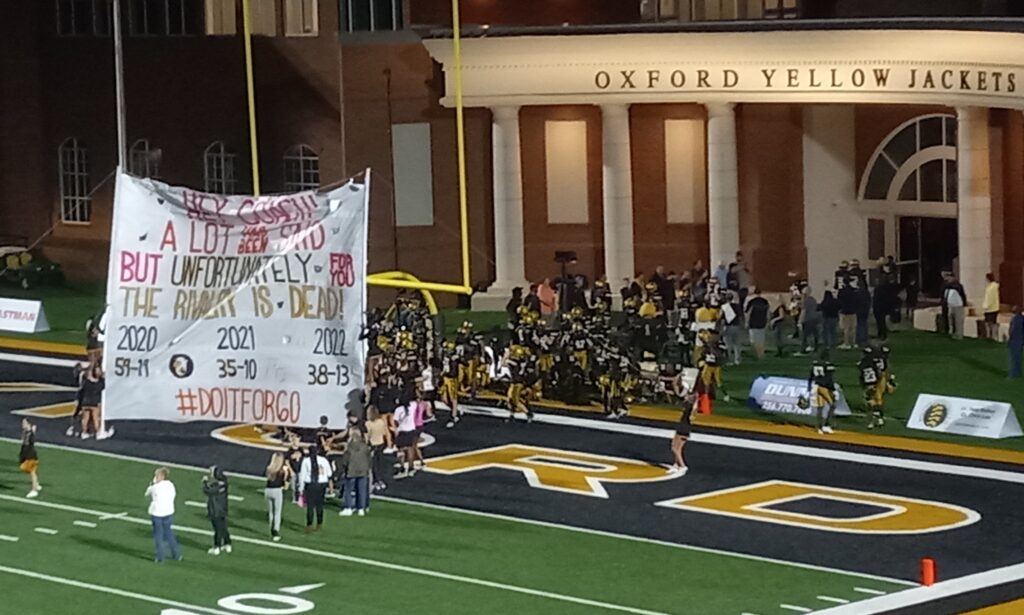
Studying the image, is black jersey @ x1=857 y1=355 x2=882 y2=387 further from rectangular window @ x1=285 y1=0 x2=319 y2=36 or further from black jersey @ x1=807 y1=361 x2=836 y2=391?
rectangular window @ x1=285 y1=0 x2=319 y2=36

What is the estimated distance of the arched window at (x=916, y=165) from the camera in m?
45.1

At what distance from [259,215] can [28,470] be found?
11.5m

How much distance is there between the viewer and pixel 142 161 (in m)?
54.0

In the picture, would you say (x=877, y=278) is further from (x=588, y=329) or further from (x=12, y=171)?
(x=12, y=171)

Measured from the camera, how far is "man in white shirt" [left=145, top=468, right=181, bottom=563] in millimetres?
27656

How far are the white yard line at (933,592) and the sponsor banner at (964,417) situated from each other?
760 centimetres

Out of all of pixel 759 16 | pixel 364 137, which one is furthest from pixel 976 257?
pixel 364 137

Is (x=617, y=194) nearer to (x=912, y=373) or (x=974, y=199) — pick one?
(x=974, y=199)

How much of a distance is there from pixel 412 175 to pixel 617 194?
4.69m

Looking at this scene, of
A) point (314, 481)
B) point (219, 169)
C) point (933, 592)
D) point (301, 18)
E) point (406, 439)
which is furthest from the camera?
point (219, 169)

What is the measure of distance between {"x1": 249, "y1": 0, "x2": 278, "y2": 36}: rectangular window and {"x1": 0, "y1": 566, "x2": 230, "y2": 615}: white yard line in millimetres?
25356

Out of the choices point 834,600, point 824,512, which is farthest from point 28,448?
point 834,600

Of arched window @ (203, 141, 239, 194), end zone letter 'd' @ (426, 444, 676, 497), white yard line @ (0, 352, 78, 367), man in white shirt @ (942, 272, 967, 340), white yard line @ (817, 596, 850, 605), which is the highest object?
arched window @ (203, 141, 239, 194)

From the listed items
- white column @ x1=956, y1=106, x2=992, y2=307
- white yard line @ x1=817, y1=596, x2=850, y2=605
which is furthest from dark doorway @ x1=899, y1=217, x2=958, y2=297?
white yard line @ x1=817, y1=596, x2=850, y2=605
